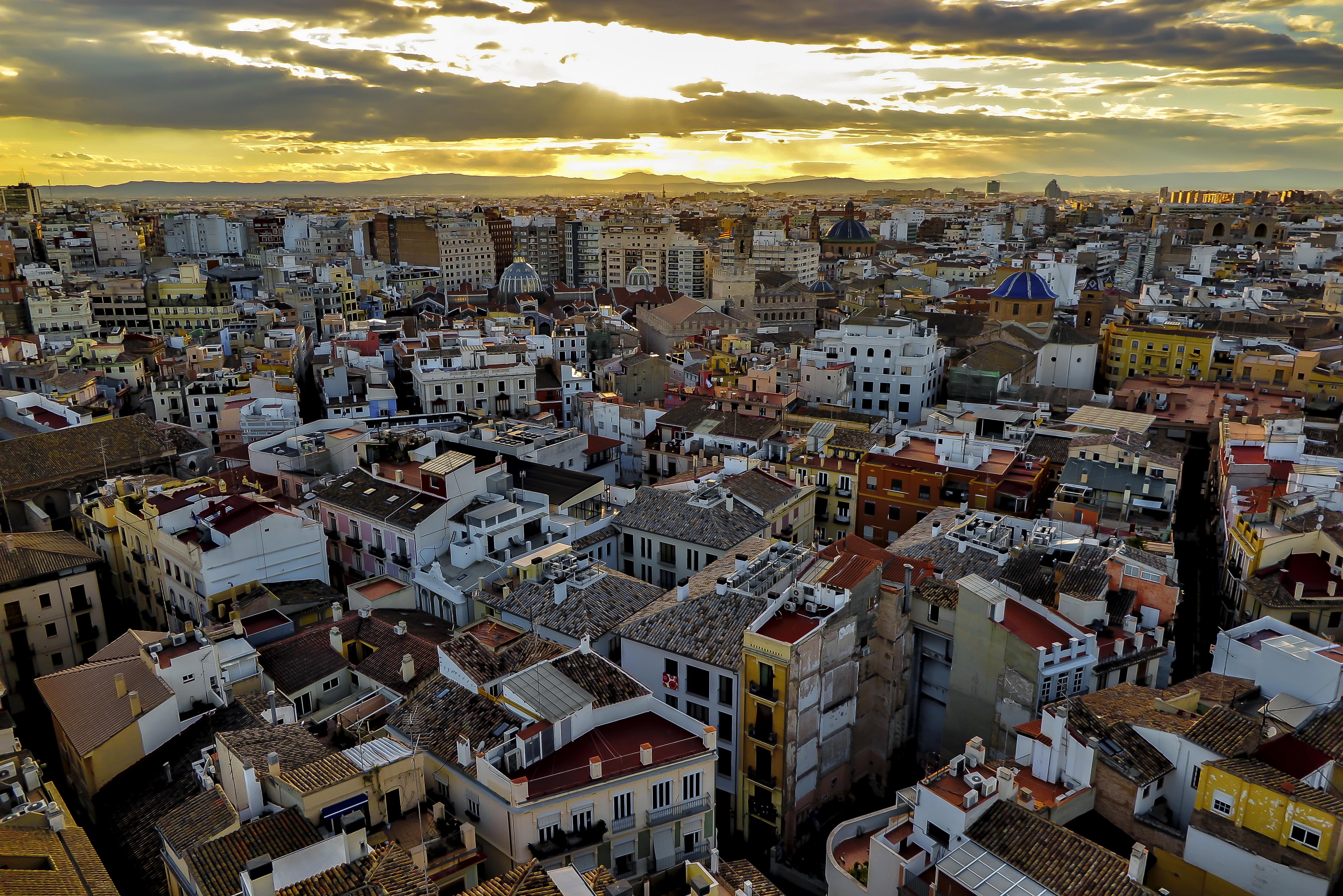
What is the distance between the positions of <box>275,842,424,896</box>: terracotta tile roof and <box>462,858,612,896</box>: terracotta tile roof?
1294mm

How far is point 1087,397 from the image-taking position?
74500 mm

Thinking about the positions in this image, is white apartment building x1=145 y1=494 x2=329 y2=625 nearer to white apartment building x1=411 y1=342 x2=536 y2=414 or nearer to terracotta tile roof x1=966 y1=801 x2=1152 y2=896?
terracotta tile roof x1=966 y1=801 x2=1152 y2=896

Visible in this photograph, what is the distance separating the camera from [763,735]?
31828 millimetres

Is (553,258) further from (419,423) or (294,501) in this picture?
(294,501)

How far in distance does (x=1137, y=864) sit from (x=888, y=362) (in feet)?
194

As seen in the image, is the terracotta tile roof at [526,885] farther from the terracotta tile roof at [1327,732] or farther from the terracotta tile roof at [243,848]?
the terracotta tile roof at [1327,732]

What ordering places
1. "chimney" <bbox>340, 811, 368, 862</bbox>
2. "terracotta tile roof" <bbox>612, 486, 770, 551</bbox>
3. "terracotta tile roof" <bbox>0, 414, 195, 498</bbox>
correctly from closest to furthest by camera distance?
1. "chimney" <bbox>340, 811, 368, 862</bbox>
2. "terracotta tile roof" <bbox>612, 486, 770, 551</bbox>
3. "terracotta tile roof" <bbox>0, 414, 195, 498</bbox>

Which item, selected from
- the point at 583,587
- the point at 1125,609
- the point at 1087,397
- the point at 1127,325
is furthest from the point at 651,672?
the point at 1127,325

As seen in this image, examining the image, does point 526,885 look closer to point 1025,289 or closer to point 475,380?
point 475,380

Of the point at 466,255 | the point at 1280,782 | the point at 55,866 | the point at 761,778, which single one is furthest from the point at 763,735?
the point at 466,255

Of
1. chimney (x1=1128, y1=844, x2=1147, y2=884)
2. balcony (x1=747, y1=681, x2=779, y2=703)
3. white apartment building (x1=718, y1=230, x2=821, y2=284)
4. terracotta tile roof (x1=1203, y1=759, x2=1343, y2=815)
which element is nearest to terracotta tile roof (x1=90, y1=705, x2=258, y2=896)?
balcony (x1=747, y1=681, x2=779, y2=703)

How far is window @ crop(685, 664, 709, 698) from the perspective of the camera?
108 ft

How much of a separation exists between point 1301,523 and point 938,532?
16.1 meters

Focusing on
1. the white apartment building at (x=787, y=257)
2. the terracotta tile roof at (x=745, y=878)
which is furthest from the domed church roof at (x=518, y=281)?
the terracotta tile roof at (x=745, y=878)
